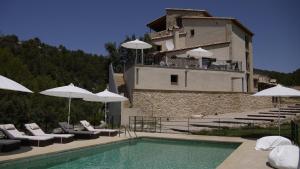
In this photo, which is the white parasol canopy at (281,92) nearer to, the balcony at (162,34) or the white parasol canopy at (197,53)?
the white parasol canopy at (197,53)

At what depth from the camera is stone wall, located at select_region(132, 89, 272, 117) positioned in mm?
25797

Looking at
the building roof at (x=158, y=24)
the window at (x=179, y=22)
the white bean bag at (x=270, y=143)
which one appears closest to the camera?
the white bean bag at (x=270, y=143)

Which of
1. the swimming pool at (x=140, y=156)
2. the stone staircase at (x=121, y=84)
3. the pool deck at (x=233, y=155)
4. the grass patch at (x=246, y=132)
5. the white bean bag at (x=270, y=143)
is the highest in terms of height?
the stone staircase at (x=121, y=84)

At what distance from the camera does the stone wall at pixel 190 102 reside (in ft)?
84.6

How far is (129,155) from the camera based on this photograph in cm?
1247

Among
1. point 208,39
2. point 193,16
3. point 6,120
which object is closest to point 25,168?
point 6,120

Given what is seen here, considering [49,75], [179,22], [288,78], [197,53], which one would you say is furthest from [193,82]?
[288,78]

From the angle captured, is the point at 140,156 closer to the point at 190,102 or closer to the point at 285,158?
the point at 285,158

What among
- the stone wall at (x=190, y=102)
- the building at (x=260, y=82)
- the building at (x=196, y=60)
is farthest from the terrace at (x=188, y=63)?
the building at (x=260, y=82)

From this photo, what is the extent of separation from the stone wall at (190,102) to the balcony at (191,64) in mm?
2453

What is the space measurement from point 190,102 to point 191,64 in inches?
146

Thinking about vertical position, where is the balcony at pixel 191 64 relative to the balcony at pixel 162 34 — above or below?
below

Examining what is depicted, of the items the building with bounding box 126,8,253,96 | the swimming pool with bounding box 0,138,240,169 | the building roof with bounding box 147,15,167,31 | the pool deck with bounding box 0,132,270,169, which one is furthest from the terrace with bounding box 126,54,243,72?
the pool deck with bounding box 0,132,270,169

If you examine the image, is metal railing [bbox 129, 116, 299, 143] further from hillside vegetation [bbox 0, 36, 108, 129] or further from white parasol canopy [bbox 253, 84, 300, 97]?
hillside vegetation [bbox 0, 36, 108, 129]
